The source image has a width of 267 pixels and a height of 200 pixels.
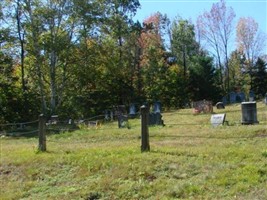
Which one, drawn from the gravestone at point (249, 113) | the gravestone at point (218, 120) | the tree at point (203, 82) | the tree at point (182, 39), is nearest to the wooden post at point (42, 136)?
the gravestone at point (218, 120)

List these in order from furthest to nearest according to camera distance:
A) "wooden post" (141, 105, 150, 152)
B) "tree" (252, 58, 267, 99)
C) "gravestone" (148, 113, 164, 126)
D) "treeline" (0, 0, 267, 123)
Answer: "tree" (252, 58, 267, 99)
"treeline" (0, 0, 267, 123)
"gravestone" (148, 113, 164, 126)
"wooden post" (141, 105, 150, 152)

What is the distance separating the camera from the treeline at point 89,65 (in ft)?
113

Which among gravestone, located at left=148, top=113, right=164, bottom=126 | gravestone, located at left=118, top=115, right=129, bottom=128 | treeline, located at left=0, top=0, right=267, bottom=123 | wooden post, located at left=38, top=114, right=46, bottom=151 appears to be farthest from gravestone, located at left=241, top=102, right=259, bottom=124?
treeline, located at left=0, top=0, right=267, bottom=123

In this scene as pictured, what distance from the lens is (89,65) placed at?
38469 millimetres

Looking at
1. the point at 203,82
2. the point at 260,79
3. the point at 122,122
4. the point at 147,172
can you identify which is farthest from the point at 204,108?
the point at 260,79

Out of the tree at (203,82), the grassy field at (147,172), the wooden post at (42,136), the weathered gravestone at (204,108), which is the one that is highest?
the tree at (203,82)

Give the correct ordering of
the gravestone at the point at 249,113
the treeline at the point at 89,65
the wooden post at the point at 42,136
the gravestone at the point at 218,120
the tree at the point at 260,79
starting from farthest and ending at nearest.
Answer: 1. the tree at the point at 260,79
2. the treeline at the point at 89,65
3. the gravestone at the point at 218,120
4. the gravestone at the point at 249,113
5. the wooden post at the point at 42,136

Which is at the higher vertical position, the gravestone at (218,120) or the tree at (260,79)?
the tree at (260,79)

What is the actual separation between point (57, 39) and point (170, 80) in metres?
17.1

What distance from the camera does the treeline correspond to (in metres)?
34.5

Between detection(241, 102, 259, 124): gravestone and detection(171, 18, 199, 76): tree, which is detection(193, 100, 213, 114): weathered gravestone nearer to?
detection(241, 102, 259, 124): gravestone

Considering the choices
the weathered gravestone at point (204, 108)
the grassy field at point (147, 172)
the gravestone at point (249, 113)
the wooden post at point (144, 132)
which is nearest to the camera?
the grassy field at point (147, 172)

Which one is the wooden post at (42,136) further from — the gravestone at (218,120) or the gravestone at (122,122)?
the gravestone at (122,122)

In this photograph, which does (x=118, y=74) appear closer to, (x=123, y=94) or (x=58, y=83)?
(x=123, y=94)
